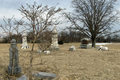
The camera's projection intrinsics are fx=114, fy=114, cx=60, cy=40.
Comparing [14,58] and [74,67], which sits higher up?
[14,58]

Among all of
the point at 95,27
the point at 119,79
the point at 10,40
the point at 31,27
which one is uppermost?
the point at 95,27

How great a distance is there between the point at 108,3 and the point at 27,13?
58.3ft

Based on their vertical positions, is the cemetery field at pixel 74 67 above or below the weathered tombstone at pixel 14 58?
below

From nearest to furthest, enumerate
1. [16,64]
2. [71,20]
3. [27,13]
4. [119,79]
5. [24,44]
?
[27,13] → [119,79] → [16,64] → [24,44] → [71,20]

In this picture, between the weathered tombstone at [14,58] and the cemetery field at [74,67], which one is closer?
the weathered tombstone at [14,58]

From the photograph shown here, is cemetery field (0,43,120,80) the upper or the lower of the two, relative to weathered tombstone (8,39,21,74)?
lower

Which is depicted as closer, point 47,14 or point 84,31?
point 47,14

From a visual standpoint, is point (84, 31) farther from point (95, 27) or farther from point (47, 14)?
point (47, 14)

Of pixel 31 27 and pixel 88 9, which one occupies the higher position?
pixel 88 9

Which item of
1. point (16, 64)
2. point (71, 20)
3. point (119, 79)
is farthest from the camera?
point (71, 20)

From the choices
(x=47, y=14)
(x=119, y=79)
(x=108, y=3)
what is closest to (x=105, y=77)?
(x=119, y=79)

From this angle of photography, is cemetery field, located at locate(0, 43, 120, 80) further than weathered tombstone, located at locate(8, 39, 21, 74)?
Yes

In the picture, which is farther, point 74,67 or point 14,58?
point 74,67

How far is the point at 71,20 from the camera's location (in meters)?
18.8
